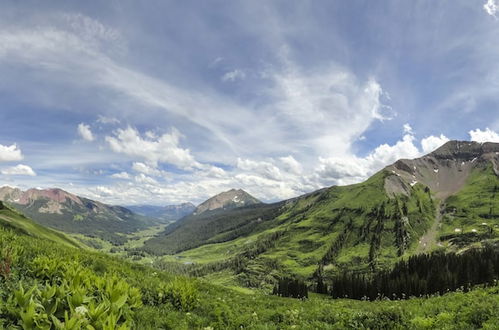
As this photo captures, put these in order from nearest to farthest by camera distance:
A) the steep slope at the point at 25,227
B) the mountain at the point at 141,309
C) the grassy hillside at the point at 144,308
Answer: the mountain at the point at 141,309
the grassy hillside at the point at 144,308
the steep slope at the point at 25,227

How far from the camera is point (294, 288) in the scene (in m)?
110

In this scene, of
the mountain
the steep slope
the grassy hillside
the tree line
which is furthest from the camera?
the tree line

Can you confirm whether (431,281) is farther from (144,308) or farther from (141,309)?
(141,309)

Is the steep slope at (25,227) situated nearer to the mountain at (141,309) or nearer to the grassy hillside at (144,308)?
the grassy hillside at (144,308)

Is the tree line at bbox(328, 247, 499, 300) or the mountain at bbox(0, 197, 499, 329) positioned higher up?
the mountain at bbox(0, 197, 499, 329)

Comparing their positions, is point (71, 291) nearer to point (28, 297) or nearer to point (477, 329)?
point (28, 297)

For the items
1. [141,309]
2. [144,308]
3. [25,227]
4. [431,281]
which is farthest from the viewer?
[25,227]

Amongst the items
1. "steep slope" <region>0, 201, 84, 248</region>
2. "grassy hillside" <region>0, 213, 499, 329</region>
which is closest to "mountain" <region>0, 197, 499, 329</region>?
"grassy hillside" <region>0, 213, 499, 329</region>

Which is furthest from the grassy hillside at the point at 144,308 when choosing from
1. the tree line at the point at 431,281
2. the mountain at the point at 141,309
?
the tree line at the point at 431,281

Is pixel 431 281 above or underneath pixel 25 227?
underneath

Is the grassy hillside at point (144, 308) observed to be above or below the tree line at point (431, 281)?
above

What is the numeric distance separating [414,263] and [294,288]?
2689 inches

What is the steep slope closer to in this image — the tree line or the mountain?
the mountain

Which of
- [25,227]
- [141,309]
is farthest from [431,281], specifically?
[25,227]
